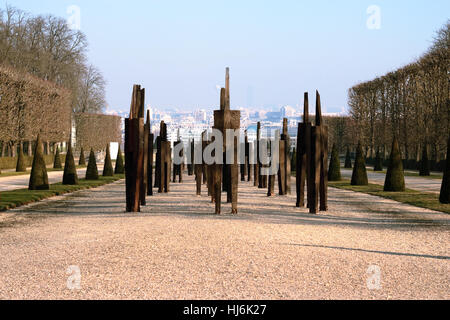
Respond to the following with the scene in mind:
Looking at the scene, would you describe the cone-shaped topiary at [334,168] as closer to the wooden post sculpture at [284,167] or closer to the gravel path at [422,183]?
the gravel path at [422,183]

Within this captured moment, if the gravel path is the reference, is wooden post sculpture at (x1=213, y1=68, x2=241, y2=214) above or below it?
above

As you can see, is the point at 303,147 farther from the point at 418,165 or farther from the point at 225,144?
the point at 418,165

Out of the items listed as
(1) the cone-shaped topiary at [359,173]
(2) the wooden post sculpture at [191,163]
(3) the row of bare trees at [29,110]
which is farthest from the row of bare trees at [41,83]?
(1) the cone-shaped topiary at [359,173]

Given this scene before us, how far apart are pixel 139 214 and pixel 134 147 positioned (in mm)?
1804

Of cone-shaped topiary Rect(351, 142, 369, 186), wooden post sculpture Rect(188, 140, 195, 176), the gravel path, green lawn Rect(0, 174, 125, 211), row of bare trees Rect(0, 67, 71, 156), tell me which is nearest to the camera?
green lawn Rect(0, 174, 125, 211)

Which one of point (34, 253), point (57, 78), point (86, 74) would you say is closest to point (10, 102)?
point (57, 78)

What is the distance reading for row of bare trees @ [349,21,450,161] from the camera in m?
42.0

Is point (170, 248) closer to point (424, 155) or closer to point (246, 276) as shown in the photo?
point (246, 276)

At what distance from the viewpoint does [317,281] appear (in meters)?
7.05

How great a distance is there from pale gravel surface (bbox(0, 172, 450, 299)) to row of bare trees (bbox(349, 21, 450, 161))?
28.0 metres

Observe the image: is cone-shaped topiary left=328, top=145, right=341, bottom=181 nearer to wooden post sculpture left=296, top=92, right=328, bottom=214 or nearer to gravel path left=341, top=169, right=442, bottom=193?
gravel path left=341, top=169, right=442, bottom=193

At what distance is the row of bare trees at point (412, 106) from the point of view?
42.0 m

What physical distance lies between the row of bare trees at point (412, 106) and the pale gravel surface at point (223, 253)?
28.0 meters

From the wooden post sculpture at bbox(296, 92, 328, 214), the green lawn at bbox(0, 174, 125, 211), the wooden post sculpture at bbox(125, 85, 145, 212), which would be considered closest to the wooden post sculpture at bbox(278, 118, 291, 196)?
the wooden post sculpture at bbox(296, 92, 328, 214)
